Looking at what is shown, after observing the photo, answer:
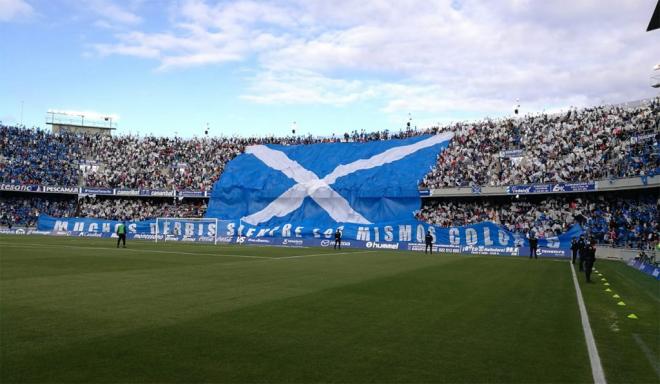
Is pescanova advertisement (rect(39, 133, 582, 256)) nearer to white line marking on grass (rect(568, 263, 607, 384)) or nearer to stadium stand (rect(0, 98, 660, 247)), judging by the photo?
stadium stand (rect(0, 98, 660, 247))

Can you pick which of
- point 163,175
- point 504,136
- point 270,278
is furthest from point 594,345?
point 163,175

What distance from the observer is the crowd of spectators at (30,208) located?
64562 millimetres

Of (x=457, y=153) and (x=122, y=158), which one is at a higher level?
(x=122, y=158)

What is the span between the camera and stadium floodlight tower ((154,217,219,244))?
169 feet

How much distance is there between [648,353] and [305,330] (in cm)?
582

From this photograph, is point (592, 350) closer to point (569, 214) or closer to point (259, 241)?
point (569, 214)

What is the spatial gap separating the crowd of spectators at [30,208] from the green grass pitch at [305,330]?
5379 centimetres

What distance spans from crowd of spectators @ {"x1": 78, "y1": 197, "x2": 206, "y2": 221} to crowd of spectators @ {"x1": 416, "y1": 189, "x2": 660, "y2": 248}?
2928 cm

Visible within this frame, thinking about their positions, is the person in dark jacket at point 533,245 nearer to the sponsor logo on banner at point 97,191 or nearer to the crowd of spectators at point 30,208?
the sponsor logo on banner at point 97,191

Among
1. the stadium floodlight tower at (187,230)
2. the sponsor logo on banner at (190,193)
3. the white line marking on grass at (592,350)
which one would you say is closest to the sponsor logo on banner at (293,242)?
the stadium floodlight tower at (187,230)

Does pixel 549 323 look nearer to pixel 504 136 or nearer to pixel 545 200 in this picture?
pixel 545 200

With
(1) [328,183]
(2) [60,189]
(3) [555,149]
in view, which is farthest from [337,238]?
(2) [60,189]

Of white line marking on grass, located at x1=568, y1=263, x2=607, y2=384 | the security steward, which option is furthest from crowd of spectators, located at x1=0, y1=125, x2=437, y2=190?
white line marking on grass, located at x1=568, y1=263, x2=607, y2=384

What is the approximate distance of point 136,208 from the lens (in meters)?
67.1
